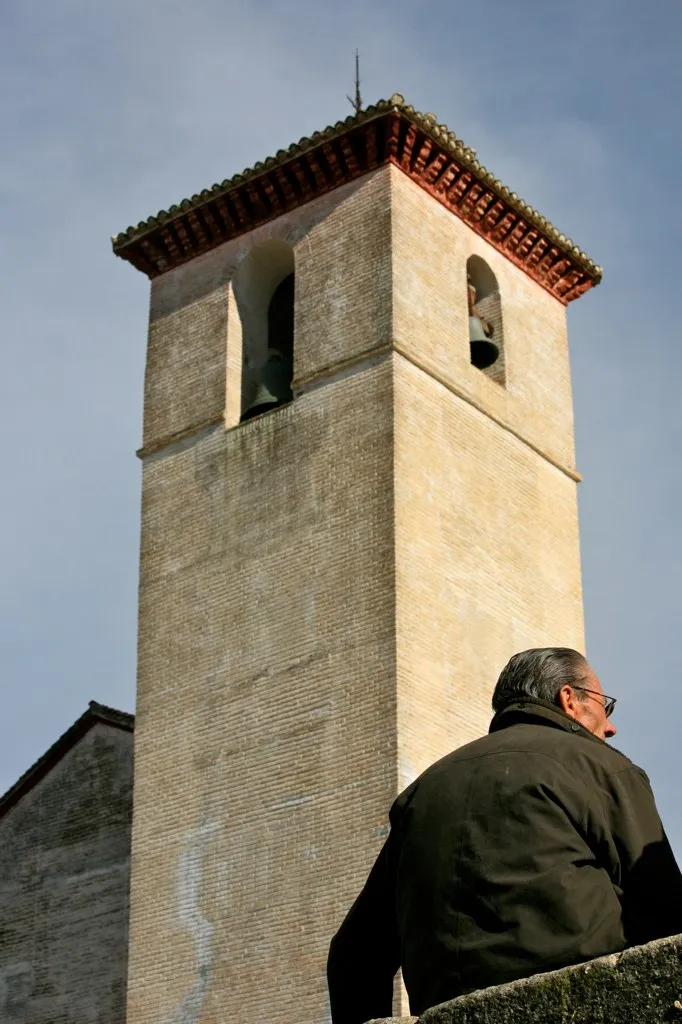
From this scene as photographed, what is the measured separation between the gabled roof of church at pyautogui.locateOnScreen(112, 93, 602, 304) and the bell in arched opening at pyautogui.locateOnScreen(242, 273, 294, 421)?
0.74 meters

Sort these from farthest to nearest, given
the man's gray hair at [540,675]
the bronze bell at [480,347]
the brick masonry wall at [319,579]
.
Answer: the bronze bell at [480,347] → the brick masonry wall at [319,579] → the man's gray hair at [540,675]

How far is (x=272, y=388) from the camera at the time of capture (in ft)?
54.9

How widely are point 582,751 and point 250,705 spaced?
450 inches

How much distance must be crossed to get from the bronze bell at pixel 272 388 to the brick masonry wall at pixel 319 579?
0.27m

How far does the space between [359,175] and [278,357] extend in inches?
69.7

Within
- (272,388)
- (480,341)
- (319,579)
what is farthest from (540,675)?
(480,341)

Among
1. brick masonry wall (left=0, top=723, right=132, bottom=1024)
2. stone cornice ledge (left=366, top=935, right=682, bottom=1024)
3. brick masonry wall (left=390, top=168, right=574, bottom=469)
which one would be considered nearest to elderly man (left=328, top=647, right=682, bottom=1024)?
stone cornice ledge (left=366, top=935, right=682, bottom=1024)

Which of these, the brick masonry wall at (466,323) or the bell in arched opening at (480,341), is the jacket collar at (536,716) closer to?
the brick masonry wall at (466,323)

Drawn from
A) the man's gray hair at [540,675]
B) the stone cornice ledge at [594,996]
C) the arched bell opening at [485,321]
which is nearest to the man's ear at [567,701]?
the man's gray hair at [540,675]

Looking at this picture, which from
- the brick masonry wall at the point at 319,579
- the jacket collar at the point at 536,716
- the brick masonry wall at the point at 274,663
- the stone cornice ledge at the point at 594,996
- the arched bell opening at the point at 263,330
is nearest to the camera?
the stone cornice ledge at the point at 594,996

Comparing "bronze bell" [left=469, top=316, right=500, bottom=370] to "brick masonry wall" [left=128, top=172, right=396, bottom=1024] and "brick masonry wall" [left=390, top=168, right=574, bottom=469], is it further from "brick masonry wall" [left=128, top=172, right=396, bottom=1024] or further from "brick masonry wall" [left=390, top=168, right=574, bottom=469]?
"brick masonry wall" [left=128, top=172, right=396, bottom=1024]

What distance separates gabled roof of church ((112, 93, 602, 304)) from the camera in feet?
54.4

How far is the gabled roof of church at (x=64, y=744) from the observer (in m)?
17.2

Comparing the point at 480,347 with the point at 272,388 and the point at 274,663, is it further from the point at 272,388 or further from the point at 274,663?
the point at 274,663
